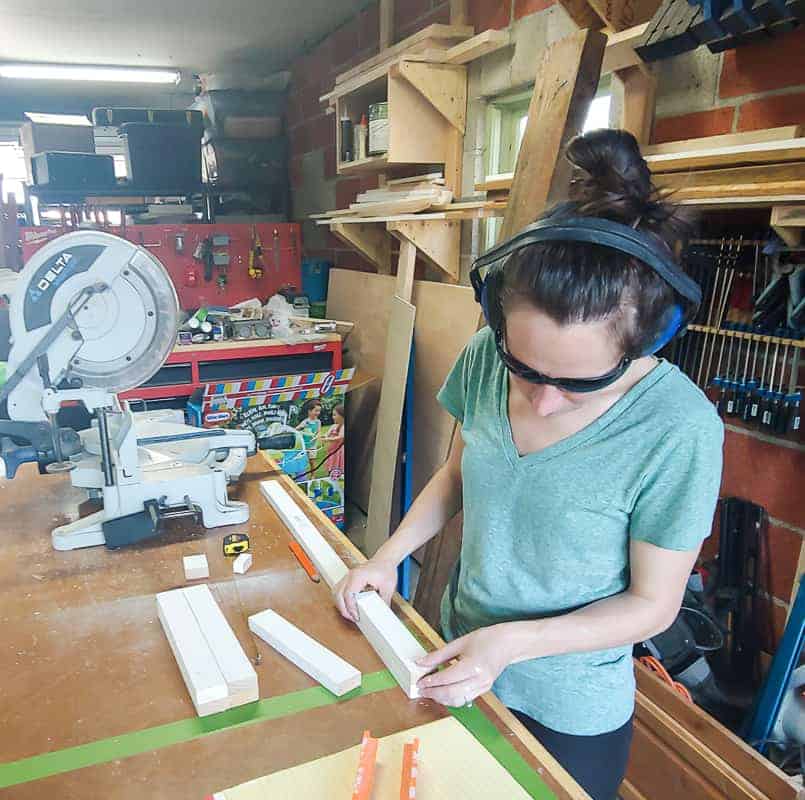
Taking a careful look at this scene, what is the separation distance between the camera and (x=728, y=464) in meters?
1.65

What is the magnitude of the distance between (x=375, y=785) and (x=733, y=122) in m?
1.57

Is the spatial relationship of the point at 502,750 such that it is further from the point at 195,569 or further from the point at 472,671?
the point at 195,569

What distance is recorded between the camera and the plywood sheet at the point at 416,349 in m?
2.48

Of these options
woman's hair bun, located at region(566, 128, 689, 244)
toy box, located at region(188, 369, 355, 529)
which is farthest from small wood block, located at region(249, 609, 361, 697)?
toy box, located at region(188, 369, 355, 529)

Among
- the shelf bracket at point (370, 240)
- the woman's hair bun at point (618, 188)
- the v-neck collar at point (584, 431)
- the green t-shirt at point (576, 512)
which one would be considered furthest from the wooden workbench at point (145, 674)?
the shelf bracket at point (370, 240)

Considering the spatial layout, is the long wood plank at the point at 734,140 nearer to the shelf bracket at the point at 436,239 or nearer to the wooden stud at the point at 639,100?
the wooden stud at the point at 639,100

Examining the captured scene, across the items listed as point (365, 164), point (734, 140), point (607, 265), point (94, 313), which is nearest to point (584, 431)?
point (607, 265)

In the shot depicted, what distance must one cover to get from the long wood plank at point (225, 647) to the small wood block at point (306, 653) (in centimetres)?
5

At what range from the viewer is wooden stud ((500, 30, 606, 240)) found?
62.7 inches

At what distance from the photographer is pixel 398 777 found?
0.78 metres

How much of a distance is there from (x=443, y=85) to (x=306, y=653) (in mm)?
2183

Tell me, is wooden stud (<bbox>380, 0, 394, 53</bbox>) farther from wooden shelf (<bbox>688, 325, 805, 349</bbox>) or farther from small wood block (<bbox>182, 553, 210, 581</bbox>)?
small wood block (<bbox>182, 553, 210, 581</bbox>)

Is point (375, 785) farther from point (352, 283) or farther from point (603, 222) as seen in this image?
point (352, 283)

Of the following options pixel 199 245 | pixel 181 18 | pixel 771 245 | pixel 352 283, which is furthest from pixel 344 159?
pixel 771 245
